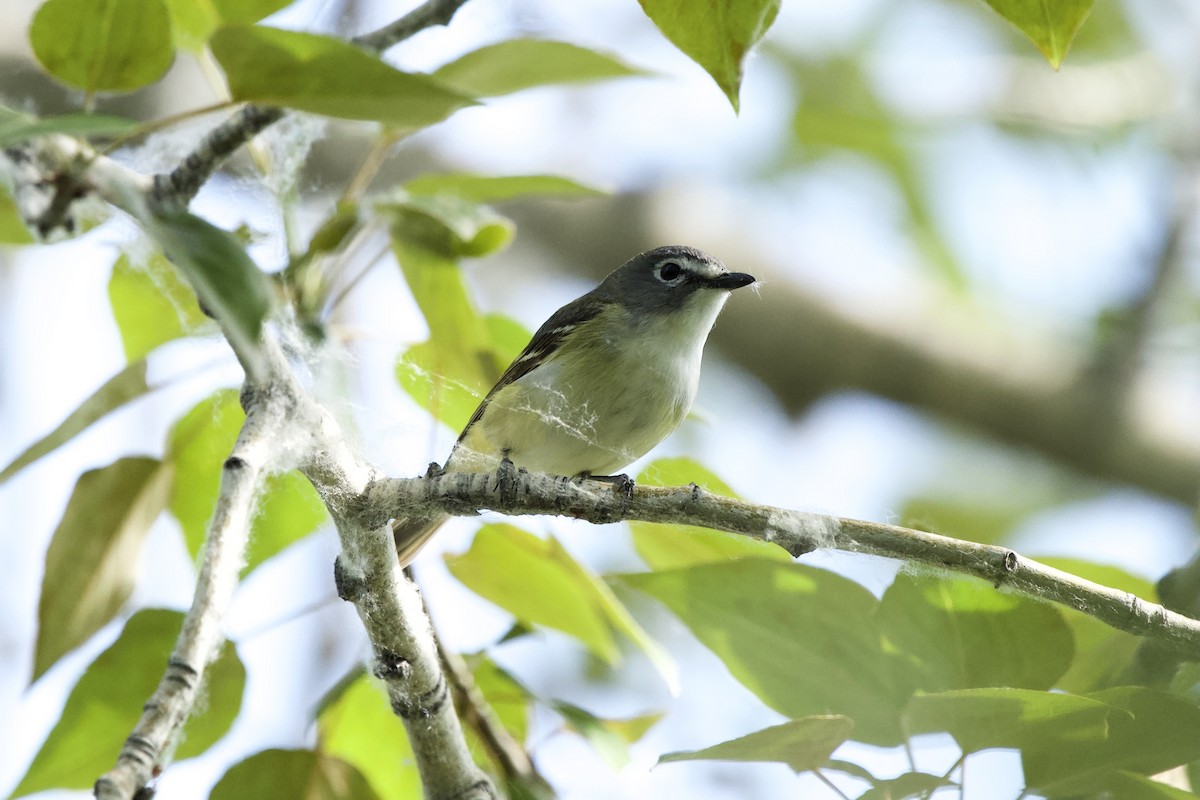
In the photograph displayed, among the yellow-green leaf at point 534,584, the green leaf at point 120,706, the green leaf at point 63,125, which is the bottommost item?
the green leaf at point 120,706

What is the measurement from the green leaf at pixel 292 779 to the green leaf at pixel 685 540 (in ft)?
2.25

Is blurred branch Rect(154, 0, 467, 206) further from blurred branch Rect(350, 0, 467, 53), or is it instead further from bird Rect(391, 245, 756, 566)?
bird Rect(391, 245, 756, 566)

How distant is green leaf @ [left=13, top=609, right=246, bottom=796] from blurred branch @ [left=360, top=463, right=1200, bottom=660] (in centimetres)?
73

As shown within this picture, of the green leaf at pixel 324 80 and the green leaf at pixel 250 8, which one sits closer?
the green leaf at pixel 324 80

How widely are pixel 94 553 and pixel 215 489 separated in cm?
27

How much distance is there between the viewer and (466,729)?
2.28 meters

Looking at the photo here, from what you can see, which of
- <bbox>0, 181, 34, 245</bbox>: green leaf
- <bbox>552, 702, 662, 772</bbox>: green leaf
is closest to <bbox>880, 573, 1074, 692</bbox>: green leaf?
<bbox>552, 702, 662, 772</bbox>: green leaf

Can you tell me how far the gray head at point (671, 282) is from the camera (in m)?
3.15

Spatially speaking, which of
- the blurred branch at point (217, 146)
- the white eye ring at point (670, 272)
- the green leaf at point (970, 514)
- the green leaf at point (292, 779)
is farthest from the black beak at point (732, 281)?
the green leaf at point (970, 514)

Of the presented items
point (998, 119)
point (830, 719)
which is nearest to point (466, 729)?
point (830, 719)

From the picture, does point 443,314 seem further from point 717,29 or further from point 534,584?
point 717,29

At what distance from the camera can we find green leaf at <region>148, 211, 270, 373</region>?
1.09m

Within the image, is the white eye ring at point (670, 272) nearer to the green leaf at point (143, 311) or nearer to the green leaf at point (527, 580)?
the green leaf at point (527, 580)

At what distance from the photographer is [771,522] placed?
1.43m
